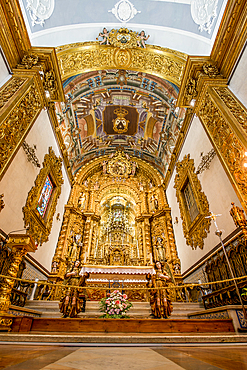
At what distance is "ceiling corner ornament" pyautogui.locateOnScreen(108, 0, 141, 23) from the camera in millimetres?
8539

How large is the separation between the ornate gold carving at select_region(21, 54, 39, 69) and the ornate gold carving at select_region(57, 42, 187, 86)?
170 centimetres

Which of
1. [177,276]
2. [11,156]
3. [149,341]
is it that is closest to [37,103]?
[11,156]

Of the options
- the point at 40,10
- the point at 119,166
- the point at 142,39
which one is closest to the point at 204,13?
the point at 142,39

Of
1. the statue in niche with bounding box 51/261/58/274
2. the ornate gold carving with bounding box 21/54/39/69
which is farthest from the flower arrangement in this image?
the ornate gold carving with bounding box 21/54/39/69

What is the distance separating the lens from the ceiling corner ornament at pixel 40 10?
7197 millimetres

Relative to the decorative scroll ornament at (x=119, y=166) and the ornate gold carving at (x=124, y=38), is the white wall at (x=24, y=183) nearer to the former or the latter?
the ornate gold carving at (x=124, y=38)

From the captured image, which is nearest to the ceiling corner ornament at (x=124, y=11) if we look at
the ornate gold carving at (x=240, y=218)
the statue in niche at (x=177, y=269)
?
the ornate gold carving at (x=240, y=218)

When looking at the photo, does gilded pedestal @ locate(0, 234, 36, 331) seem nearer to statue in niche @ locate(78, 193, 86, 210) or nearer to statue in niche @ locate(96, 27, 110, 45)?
statue in niche @ locate(78, 193, 86, 210)

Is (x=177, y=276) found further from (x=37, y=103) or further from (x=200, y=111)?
(x=37, y=103)

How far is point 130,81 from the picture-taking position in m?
11.2

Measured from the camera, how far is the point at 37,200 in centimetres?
748

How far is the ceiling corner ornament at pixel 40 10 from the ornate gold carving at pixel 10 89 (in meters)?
2.95

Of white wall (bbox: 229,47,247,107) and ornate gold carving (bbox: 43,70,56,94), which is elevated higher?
ornate gold carving (bbox: 43,70,56,94)

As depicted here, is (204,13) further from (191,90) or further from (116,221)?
(116,221)
